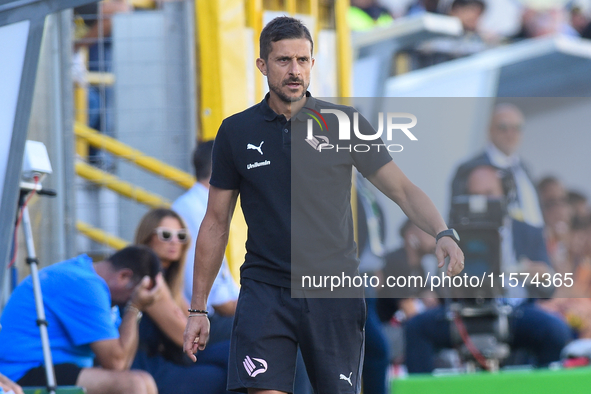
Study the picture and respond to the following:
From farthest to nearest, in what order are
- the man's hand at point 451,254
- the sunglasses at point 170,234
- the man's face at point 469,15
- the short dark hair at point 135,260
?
the man's face at point 469,15, the sunglasses at point 170,234, the short dark hair at point 135,260, the man's hand at point 451,254

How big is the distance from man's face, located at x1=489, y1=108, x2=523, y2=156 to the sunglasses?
2.31 metres

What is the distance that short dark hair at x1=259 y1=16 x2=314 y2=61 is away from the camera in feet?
9.39

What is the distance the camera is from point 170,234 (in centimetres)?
457

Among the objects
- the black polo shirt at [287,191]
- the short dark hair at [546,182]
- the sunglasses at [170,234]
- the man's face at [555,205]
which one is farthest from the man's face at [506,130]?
the black polo shirt at [287,191]

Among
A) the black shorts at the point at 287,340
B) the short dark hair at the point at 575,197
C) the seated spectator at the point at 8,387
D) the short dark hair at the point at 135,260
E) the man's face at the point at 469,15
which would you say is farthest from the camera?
the man's face at the point at 469,15

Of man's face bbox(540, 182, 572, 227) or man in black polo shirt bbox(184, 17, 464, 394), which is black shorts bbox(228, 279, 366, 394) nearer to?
man in black polo shirt bbox(184, 17, 464, 394)

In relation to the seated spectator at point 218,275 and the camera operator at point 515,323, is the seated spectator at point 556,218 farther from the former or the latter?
the seated spectator at point 218,275

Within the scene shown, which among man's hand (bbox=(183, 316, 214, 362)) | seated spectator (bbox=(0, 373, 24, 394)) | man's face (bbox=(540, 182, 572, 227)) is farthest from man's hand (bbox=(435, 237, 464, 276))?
Answer: man's face (bbox=(540, 182, 572, 227))

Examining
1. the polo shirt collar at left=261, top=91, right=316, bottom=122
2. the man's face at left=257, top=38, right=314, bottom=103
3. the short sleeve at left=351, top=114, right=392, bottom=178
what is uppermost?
the man's face at left=257, top=38, right=314, bottom=103

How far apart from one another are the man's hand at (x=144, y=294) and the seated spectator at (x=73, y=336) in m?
0.09

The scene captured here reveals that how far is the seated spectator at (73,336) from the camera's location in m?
3.88

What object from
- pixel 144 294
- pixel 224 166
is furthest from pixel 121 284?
pixel 224 166

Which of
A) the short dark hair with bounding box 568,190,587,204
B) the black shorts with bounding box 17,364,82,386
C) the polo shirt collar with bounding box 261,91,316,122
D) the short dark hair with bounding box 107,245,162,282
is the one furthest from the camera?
the short dark hair with bounding box 568,190,587,204

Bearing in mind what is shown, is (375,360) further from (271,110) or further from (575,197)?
(271,110)
